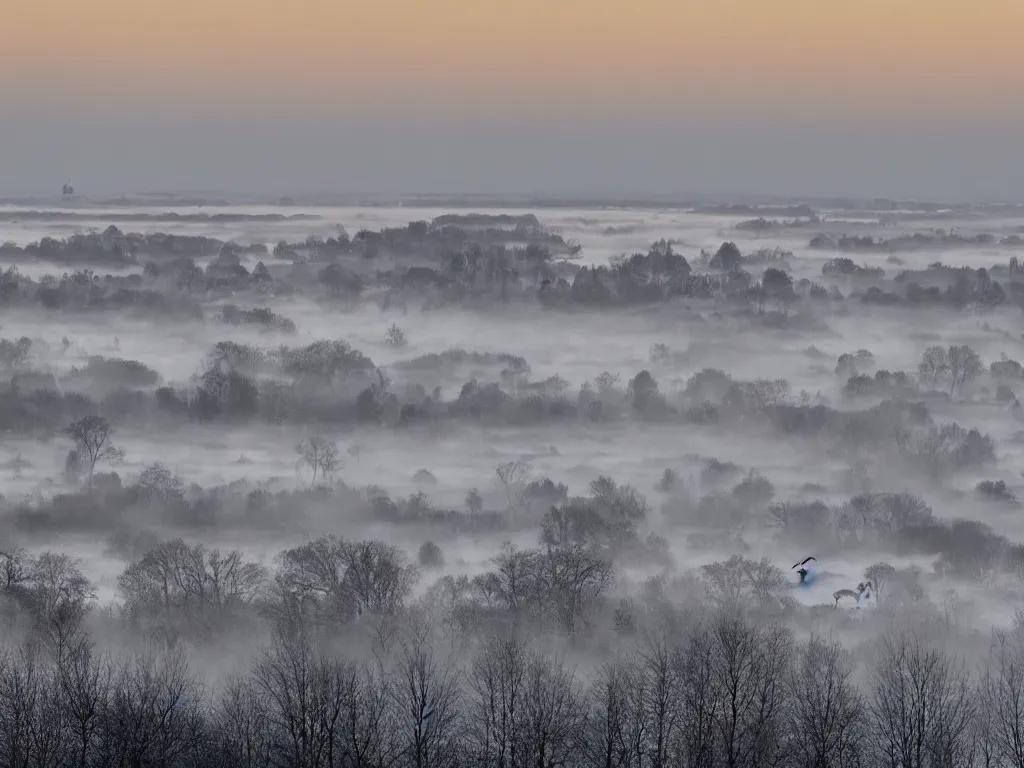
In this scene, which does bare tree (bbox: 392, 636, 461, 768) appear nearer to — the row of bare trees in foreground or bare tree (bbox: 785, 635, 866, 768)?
the row of bare trees in foreground

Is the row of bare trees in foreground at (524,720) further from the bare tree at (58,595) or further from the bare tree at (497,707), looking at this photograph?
the bare tree at (58,595)

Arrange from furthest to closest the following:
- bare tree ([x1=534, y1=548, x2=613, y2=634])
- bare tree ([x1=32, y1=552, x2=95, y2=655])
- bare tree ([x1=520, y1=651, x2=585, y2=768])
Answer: bare tree ([x1=534, y1=548, x2=613, y2=634]) → bare tree ([x1=32, y1=552, x2=95, y2=655]) → bare tree ([x1=520, y1=651, x2=585, y2=768])

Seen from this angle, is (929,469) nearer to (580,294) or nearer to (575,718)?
(575,718)

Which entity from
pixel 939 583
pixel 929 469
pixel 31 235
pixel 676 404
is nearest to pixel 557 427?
pixel 676 404

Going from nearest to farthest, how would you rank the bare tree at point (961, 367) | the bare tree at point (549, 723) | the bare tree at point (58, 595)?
the bare tree at point (549, 723)
the bare tree at point (58, 595)
the bare tree at point (961, 367)

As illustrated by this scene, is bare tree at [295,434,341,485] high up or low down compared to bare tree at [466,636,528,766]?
down

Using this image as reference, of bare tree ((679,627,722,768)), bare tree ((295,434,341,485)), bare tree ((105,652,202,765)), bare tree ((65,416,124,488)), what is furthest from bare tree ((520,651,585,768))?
bare tree ((65,416,124,488))

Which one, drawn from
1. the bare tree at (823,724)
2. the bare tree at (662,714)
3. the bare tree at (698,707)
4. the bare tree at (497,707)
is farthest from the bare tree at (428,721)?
the bare tree at (823,724)
